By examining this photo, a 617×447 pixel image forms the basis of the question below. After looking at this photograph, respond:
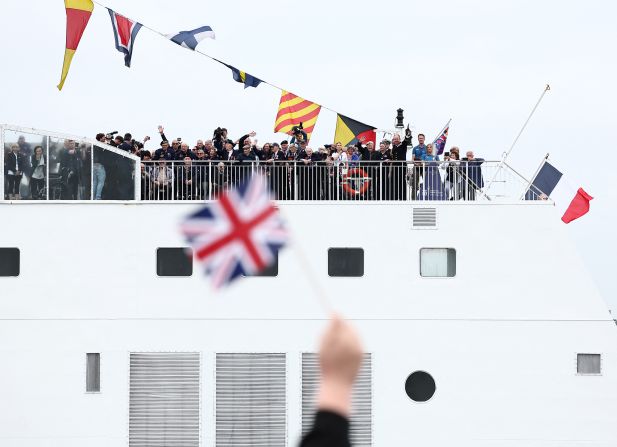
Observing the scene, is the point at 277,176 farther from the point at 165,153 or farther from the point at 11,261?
the point at 11,261

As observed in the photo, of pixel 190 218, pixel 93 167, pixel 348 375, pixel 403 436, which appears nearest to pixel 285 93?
pixel 93 167

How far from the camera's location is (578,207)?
21.0 meters

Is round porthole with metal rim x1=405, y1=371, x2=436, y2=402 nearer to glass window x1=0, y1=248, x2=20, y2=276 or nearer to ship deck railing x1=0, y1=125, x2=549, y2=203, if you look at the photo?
ship deck railing x1=0, y1=125, x2=549, y2=203

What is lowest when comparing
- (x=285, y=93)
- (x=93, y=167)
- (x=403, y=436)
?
(x=403, y=436)

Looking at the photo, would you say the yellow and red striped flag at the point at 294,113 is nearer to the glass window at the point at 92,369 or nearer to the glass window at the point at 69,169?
the glass window at the point at 69,169

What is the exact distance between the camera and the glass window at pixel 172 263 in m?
19.6

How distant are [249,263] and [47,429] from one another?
13.6 meters

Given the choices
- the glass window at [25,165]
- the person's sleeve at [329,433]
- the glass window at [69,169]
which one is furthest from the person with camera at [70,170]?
the person's sleeve at [329,433]

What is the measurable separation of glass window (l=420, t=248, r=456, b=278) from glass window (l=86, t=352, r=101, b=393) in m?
5.67

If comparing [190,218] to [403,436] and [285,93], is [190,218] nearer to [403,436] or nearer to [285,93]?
[403,436]

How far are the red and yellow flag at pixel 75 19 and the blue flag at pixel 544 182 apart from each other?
30.0 ft

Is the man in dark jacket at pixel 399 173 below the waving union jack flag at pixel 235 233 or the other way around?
the other way around

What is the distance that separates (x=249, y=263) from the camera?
670 centimetres

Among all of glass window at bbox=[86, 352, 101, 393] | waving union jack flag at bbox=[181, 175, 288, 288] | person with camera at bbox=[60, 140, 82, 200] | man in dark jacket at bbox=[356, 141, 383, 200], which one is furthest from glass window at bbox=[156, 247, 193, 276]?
waving union jack flag at bbox=[181, 175, 288, 288]
